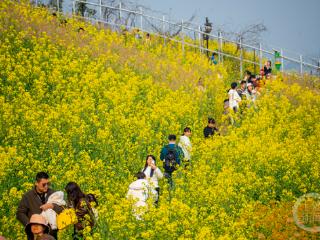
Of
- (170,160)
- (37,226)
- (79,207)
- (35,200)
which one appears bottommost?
(37,226)

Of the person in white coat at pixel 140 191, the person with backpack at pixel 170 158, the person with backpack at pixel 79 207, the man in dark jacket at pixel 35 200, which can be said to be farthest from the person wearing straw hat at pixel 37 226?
the person with backpack at pixel 170 158

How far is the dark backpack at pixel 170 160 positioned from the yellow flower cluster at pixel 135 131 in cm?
27

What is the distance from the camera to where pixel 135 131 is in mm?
15539

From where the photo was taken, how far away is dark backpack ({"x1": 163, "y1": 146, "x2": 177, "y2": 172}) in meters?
12.7

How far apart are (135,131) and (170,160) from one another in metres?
2.98

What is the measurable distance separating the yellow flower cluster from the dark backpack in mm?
273

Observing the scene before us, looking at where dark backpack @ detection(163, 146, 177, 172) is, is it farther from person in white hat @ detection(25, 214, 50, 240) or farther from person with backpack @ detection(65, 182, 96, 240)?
person in white hat @ detection(25, 214, 50, 240)

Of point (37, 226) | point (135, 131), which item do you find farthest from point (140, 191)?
point (135, 131)

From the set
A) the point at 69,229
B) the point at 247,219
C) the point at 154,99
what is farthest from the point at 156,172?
the point at 154,99

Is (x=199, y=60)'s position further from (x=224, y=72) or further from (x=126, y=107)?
(x=126, y=107)

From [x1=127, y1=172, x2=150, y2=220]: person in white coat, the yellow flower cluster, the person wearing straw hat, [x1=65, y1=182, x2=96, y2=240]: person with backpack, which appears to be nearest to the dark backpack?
the yellow flower cluster

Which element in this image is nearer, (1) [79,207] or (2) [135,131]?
(1) [79,207]

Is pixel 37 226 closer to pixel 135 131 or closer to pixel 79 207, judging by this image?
pixel 79 207

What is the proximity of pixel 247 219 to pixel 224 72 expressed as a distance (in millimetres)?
15221
